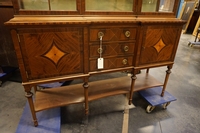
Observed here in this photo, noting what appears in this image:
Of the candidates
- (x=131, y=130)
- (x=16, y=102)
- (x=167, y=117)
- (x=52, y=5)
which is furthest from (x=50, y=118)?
(x=167, y=117)

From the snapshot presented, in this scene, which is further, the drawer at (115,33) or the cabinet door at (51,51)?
the drawer at (115,33)

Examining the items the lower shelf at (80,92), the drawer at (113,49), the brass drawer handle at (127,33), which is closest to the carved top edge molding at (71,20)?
the brass drawer handle at (127,33)

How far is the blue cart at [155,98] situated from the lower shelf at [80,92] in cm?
13

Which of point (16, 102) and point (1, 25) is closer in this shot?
point (16, 102)

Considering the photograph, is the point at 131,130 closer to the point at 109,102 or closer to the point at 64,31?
the point at 109,102

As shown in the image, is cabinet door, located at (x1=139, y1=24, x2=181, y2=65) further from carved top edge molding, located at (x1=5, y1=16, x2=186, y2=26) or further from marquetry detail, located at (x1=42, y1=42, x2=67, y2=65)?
marquetry detail, located at (x1=42, y1=42, x2=67, y2=65)

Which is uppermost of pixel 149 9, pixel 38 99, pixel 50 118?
pixel 149 9

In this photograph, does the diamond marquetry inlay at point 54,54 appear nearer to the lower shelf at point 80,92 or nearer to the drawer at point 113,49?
the drawer at point 113,49

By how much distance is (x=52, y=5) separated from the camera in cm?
108

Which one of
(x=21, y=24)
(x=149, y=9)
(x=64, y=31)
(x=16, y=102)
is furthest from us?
(x=16, y=102)

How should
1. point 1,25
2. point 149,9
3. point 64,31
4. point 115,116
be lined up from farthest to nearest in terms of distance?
point 1,25 → point 115,116 → point 149,9 → point 64,31

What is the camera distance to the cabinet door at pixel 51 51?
1.00 meters

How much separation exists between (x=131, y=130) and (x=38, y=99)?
3.37ft

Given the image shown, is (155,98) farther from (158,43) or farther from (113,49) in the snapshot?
(113,49)
